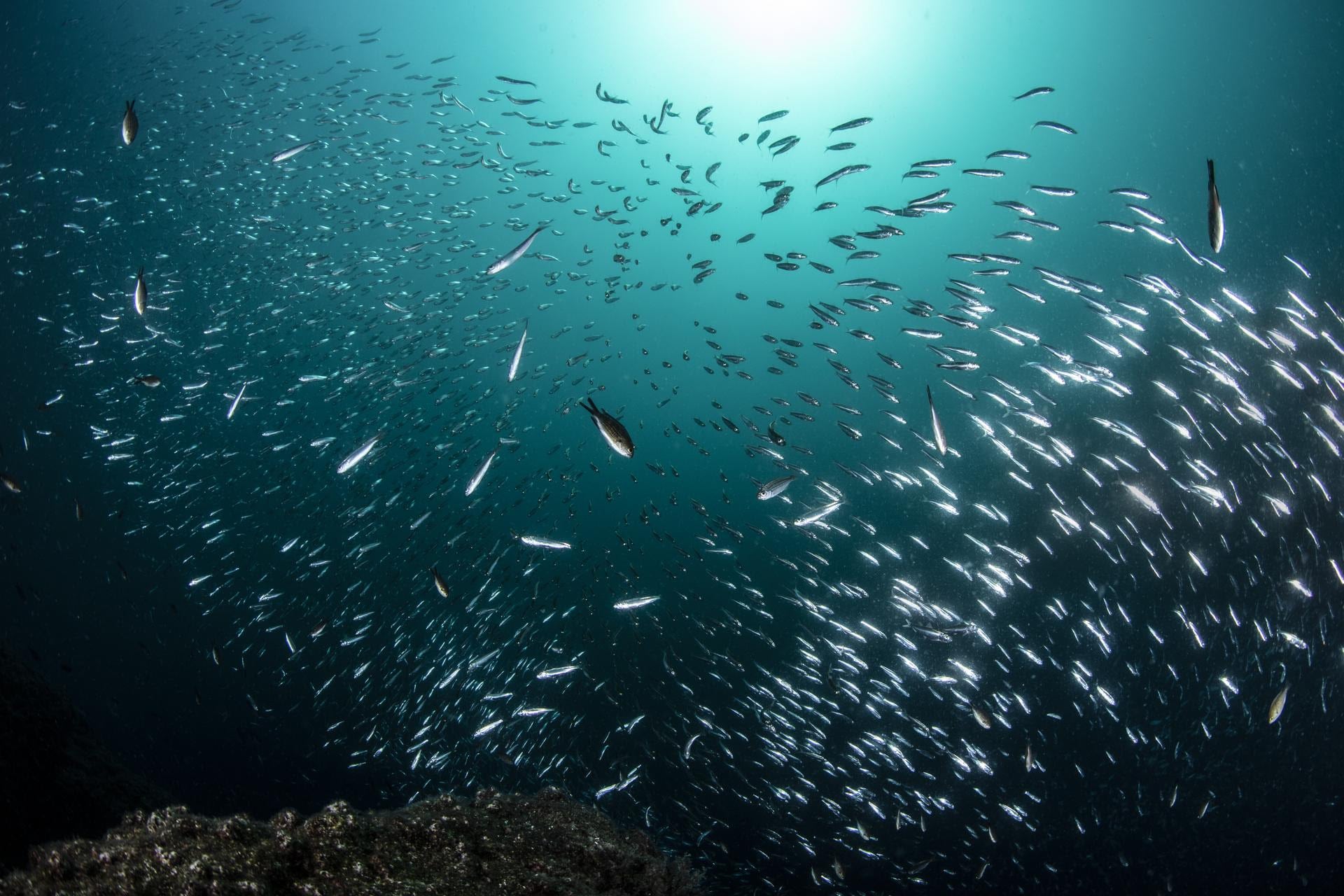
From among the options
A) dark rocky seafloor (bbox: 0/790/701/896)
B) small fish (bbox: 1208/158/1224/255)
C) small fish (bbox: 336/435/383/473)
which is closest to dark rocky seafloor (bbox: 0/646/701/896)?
dark rocky seafloor (bbox: 0/790/701/896)

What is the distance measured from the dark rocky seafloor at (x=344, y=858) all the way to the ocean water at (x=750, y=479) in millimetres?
2464

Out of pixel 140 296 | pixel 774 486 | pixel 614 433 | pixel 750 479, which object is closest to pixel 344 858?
pixel 614 433

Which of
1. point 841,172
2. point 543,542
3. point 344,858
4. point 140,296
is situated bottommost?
point 543,542

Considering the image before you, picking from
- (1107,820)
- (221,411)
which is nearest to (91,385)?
(221,411)

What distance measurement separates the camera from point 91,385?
79.5 ft

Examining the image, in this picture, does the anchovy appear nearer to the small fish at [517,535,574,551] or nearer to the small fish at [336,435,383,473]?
the small fish at [517,535,574,551]

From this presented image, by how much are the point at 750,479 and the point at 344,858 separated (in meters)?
19.5

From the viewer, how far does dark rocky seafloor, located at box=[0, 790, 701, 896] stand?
2.21m

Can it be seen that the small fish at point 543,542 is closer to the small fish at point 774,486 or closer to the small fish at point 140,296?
the small fish at point 774,486

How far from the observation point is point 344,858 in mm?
2480

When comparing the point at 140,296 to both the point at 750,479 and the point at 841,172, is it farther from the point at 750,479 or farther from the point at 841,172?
the point at 750,479

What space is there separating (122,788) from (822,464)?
30.7 m

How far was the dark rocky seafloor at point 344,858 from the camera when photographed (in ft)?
7.24

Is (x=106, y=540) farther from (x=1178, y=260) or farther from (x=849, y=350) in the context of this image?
(x=1178, y=260)
